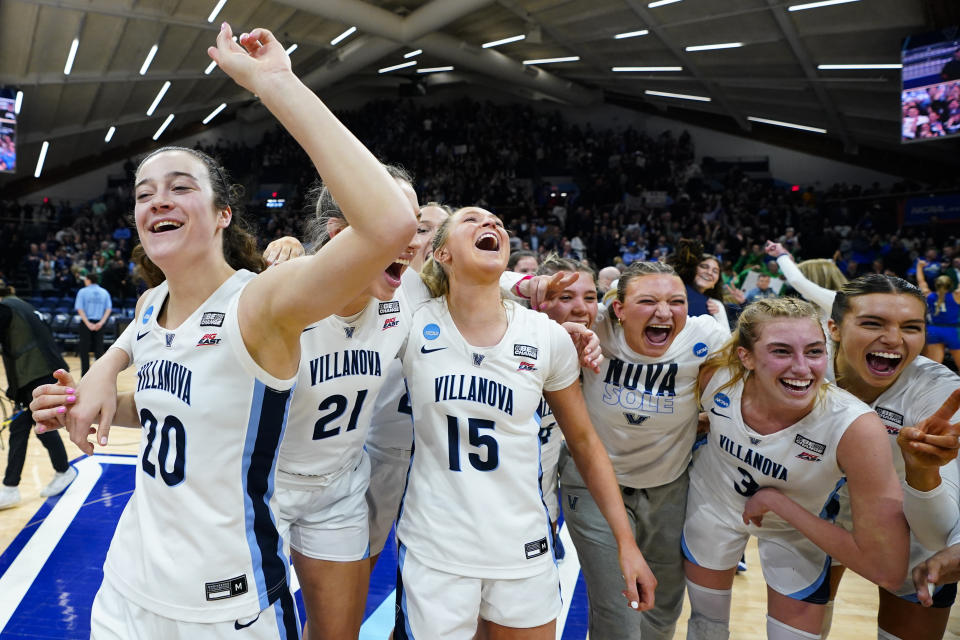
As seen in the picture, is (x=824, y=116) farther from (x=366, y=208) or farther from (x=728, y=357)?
(x=366, y=208)

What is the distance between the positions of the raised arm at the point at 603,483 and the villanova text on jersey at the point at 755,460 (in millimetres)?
583

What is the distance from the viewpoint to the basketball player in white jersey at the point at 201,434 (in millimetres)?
1555

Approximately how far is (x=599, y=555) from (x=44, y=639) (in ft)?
9.19

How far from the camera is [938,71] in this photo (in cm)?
1014

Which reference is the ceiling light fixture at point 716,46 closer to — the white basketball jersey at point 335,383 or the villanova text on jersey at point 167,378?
the white basketball jersey at point 335,383

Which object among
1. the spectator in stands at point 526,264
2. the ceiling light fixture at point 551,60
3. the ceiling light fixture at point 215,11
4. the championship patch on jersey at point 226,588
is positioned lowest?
the championship patch on jersey at point 226,588

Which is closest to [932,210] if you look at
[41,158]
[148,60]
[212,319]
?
[212,319]

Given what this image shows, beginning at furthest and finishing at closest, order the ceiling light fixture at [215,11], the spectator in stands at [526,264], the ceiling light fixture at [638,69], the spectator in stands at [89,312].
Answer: the ceiling light fixture at [638,69] < the ceiling light fixture at [215,11] < the spectator in stands at [89,312] < the spectator in stands at [526,264]

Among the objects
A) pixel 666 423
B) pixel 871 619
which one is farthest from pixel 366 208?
pixel 871 619

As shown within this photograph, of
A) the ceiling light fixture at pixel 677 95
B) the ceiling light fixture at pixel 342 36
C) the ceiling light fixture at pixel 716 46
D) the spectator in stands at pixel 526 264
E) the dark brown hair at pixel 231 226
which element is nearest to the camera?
the dark brown hair at pixel 231 226

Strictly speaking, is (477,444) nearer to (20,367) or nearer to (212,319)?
(212,319)

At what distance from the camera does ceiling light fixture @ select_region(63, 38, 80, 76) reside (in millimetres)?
14313

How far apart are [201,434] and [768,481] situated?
2.00m

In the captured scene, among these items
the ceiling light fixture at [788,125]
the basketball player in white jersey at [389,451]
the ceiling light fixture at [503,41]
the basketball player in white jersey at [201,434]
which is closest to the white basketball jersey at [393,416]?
the basketball player in white jersey at [389,451]
